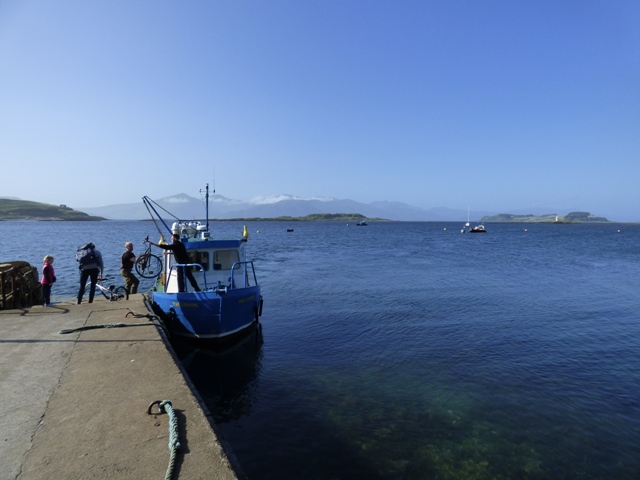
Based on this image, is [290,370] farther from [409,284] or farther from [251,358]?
[409,284]

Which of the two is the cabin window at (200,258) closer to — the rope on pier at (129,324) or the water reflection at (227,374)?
the water reflection at (227,374)

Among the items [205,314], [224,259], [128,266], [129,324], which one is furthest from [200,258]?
[129,324]

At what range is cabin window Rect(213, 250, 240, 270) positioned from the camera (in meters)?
15.7

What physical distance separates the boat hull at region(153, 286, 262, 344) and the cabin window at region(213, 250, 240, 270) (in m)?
2.01

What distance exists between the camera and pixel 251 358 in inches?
523

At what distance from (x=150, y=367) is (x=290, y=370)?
536 centimetres

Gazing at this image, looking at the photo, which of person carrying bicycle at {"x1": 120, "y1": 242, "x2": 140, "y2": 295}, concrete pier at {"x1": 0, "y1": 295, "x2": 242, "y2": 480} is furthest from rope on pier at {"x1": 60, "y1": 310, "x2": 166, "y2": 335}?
person carrying bicycle at {"x1": 120, "y1": 242, "x2": 140, "y2": 295}

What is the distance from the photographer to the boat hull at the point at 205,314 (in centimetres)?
1316

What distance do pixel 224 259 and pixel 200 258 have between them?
3.16 ft

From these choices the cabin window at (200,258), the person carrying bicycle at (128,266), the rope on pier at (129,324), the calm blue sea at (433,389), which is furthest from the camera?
the person carrying bicycle at (128,266)

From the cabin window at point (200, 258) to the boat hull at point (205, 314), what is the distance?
187cm

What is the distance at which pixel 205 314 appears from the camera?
1325cm

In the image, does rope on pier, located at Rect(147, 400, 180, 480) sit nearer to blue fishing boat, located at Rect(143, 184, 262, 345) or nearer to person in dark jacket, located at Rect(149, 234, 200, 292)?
blue fishing boat, located at Rect(143, 184, 262, 345)

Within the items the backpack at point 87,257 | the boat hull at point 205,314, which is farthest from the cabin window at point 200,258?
the backpack at point 87,257
